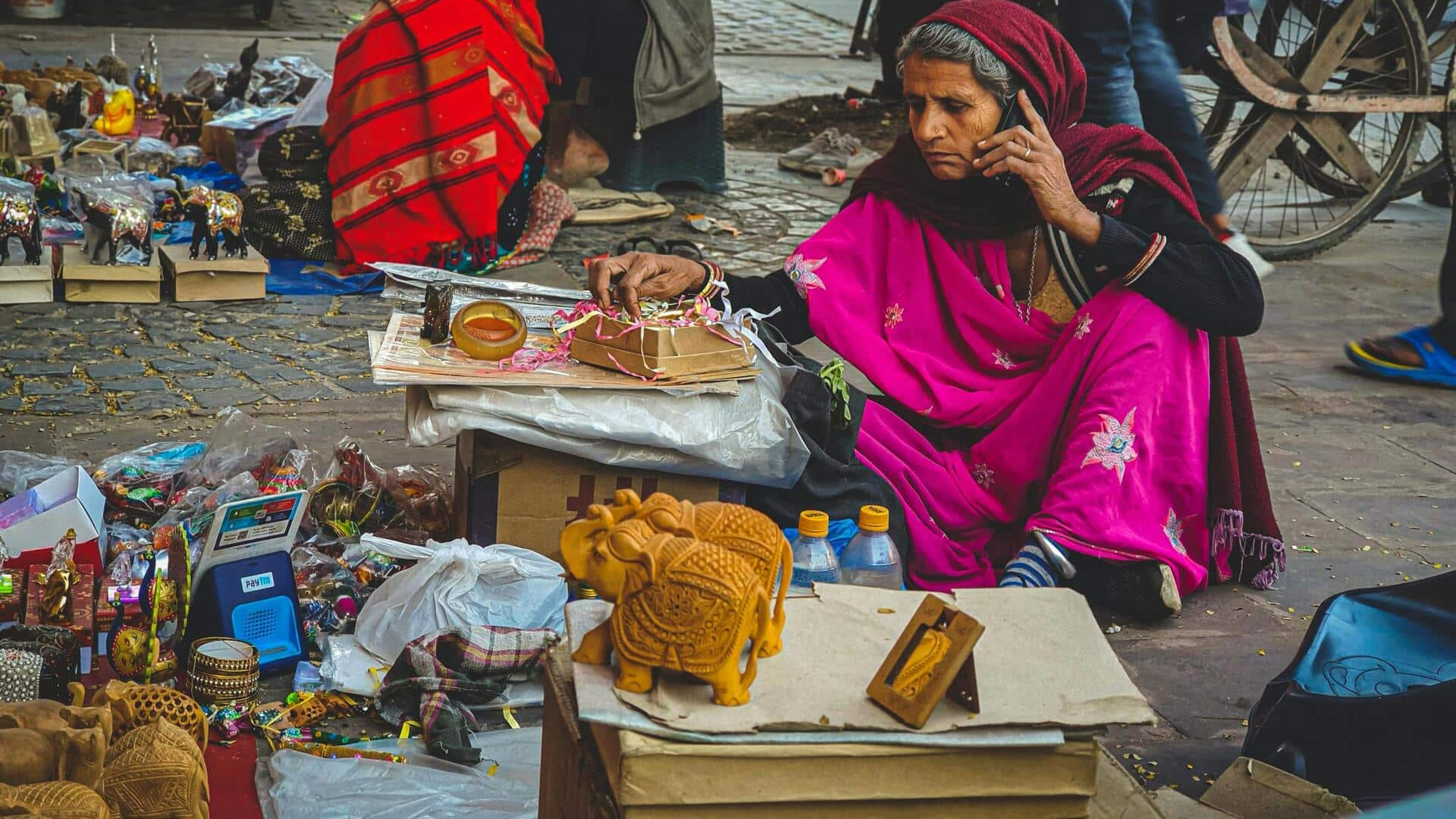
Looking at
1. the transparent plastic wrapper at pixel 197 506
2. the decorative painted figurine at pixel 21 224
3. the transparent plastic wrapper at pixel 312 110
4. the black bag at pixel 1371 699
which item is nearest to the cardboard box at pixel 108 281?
the decorative painted figurine at pixel 21 224

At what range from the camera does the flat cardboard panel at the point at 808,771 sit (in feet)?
4.81

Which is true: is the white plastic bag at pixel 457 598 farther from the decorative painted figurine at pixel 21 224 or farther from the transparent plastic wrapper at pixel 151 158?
the transparent plastic wrapper at pixel 151 158

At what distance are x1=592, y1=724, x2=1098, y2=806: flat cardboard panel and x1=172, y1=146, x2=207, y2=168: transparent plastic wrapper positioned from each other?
5864 millimetres

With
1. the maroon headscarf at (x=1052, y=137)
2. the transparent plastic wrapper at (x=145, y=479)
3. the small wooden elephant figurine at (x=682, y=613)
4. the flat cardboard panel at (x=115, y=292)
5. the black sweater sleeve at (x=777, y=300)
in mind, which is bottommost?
the flat cardboard panel at (x=115, y=292)

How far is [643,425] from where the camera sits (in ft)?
8.80

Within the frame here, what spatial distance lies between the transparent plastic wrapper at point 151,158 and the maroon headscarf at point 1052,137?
4397mm

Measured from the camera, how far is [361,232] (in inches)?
211

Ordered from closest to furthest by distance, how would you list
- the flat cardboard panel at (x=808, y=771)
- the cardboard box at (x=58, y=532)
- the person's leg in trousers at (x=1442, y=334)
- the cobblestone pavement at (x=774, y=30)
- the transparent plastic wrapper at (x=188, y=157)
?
the flat cardboard panel at (x=808, y=771), the cardboard box at (x=58, y=532), the person's leg in trousers at (x=1442, y=334), the transparent plastic wrapper at (x=188, y=157), the cobblestone pavement at (x=774, y=30)

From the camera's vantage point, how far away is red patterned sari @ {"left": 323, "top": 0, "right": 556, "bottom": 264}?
5191 millimetres

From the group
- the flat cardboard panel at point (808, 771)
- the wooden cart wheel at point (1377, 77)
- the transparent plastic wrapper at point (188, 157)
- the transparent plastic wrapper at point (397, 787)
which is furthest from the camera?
the transparent plastic wrapper at point (188, 157)

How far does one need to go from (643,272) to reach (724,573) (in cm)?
145

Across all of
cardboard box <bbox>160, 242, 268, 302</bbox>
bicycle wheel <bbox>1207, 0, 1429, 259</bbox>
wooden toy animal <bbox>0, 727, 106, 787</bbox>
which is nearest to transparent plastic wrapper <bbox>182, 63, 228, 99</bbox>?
cardboard box <bbox>160, 242, 268, 302</bbox>

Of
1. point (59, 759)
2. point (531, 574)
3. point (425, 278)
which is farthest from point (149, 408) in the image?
point (59, 759)

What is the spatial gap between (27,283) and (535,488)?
2.99 metres
